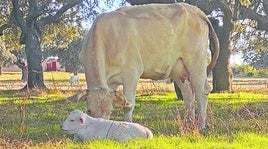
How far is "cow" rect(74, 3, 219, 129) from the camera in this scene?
10641mm

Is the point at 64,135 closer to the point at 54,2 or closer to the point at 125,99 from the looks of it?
the point at 125,99

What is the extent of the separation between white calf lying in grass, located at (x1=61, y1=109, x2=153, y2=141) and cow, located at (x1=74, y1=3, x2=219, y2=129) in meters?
1.22

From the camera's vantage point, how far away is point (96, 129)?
29.0 ft

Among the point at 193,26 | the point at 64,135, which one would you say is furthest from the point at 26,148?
the point at 193,26

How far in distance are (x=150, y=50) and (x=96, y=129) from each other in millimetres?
3176

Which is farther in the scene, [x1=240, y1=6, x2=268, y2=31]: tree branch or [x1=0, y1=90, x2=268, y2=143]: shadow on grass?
[x1=240, y1=6, x2=268, y2=31]: tree branch

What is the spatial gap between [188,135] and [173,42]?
3485 mm

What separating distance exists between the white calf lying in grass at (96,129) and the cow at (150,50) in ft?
4.00

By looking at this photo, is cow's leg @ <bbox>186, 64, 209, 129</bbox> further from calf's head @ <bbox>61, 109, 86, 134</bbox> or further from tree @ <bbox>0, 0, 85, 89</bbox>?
tree @ <bbox>0, 0, 85, 89</bbox>

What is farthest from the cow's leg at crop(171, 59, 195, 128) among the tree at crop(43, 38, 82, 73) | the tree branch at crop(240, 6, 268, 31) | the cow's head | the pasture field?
the tree at crop(43, 38, 82, 73)

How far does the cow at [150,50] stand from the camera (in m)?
10.6

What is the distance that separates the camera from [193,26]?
11984mm

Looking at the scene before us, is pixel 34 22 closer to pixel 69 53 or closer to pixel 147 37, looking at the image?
pixel 147 37

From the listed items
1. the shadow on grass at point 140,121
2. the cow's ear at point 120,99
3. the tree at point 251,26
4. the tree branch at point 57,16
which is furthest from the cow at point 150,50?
the tree branch at point 57,16
